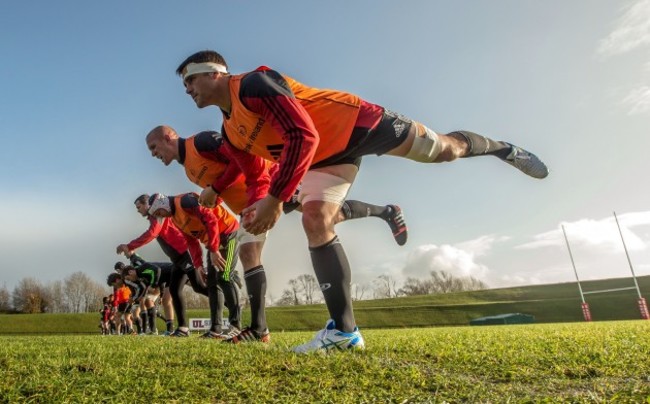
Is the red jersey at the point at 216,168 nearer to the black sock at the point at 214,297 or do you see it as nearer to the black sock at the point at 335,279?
the black sock at the point at 214,297

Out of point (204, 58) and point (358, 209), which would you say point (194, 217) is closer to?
point (358, 209)

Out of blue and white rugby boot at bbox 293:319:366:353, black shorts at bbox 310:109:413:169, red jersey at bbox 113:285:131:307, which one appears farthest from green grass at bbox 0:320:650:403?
red jersey at bbox 113:285:131:307

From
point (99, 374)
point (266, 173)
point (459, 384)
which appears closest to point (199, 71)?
point (266, 173)

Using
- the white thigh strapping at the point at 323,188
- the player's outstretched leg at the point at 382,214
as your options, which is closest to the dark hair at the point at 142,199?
the player's outstretched leg at the point at 382,214

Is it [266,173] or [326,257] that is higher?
[266,173]

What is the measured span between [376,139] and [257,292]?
2.23 m

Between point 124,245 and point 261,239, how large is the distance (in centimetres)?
619

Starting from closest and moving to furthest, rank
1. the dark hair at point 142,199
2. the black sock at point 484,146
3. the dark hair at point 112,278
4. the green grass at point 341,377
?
the green grass at point 341,377
the black sock at point 484,146
the dark hair at point 142,199
the dark hair at point 112,278

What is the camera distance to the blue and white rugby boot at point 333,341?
259 cm

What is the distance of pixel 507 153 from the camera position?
4.10 m

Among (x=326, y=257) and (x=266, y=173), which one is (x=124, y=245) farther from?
(x=326, y=257)

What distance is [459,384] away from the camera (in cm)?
182

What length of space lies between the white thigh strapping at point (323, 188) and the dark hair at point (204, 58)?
1.27 meters

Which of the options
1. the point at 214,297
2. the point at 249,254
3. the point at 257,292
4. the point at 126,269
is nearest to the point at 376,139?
the point at 249,254
